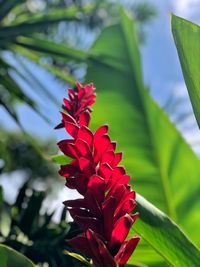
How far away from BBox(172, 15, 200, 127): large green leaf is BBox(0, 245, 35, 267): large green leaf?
0.86 feet

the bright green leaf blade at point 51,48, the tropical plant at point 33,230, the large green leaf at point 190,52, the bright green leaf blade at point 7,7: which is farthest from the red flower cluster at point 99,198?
the bright green leaf blade at point 7,7

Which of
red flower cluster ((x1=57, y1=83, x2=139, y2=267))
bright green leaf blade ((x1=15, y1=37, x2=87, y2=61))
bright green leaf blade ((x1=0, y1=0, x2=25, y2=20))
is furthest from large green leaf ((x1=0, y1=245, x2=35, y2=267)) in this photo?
bright green leaf blade ((x1=0, y1=0, x2=25, y2=20))

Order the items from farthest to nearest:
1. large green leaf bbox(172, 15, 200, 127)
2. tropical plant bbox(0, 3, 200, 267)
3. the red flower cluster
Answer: tropical plant bbox(0, 3, 200, 267) → large green leaf bbox(172, 15, 200, 127) → the red flower cluster

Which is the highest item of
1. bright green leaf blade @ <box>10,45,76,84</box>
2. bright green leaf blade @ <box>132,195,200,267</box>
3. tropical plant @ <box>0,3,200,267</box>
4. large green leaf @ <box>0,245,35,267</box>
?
bright green leaf blade @ <box>10,45,76,84</box>

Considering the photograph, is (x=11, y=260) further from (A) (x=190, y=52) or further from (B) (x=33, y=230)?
(B) (x=33, y=230)

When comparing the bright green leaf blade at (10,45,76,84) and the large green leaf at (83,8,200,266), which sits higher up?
the bright green leaf blade at (10,45,76,84)

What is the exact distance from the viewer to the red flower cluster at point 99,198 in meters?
0.51

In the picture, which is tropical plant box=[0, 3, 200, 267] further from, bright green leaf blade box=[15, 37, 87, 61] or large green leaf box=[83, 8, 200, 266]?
bright green leaf blade box=[15, 37, 87, 61]

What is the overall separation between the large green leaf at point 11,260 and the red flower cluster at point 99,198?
15 centimetres

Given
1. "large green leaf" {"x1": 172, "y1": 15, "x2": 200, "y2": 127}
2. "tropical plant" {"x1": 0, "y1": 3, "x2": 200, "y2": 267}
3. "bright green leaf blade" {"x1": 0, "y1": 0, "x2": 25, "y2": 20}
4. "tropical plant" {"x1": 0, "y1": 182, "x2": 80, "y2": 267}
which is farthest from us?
"bright green leaf blade" {"x1": 0, "y1": 0, "x2": 25, "y2": 20}

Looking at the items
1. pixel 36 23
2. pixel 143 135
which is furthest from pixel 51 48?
pixel 143 135

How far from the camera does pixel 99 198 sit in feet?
1.74

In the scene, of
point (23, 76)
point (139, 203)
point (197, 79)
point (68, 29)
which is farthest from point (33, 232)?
point (68, 29)

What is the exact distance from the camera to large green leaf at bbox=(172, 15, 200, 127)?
26.1 inches
